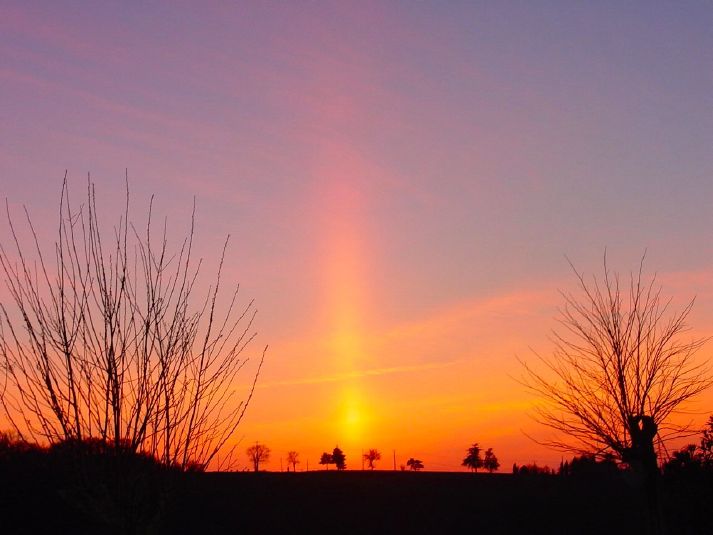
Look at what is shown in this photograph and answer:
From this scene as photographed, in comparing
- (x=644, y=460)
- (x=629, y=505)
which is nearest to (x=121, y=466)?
(x=644, y=460)

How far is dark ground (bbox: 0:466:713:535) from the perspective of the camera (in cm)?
3300

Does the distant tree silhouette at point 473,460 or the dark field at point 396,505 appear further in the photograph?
the distant tree silhouette at point 473,460

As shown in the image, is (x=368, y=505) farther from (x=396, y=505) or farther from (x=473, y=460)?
(x=473, y=460)

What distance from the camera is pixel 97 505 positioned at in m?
8.72

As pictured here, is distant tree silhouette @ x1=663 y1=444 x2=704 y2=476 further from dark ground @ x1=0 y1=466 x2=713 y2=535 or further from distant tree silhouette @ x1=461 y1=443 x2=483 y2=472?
distant tree silhouette @ x1=461 y1=443 x2=483 y2=472

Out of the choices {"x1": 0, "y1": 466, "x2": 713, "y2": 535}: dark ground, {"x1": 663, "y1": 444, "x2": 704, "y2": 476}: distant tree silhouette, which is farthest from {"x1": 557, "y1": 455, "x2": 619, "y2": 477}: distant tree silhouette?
{"x1": 663, "y1": 444, "x2": 704, "y2": 476}: distant tree silhouette

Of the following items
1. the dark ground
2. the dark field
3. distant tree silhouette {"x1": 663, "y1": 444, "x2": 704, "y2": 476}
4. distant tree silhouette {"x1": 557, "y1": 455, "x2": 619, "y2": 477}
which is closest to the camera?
distant tree silhouette {"x1": 663, "y1": 444, "x2": 704, "y2": 476}

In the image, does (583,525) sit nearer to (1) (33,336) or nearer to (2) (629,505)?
(2) (629,505)

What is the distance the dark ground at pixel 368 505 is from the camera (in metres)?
33.0

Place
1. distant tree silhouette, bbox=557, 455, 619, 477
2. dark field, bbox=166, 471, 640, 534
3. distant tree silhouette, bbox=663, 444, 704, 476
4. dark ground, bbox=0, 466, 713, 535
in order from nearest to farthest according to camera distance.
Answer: distant tree silhouette, bbox=663, 444, 704, 476 → dark ground, bbox=0, 466, 713, 535 → dark field, bbox=166, 471, 640, 534 → distant tree silhouette, bbox=557, 455, 619, 477

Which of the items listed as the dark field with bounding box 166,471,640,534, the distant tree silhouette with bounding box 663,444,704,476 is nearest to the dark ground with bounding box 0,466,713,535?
the dark field with bounding box 166,471,640,534

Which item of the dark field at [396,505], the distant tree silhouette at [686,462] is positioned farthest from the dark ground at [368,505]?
the distant tree silhouette at [686,462]

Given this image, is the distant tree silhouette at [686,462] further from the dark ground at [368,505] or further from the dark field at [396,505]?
the dark field at [396,505]

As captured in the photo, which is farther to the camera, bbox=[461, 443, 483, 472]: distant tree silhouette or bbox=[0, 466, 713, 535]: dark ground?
bbox=[461, 443, 483, 472]: distant tree silhouette
